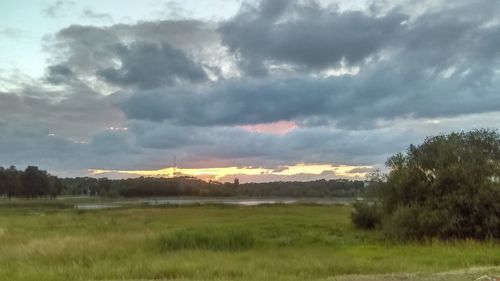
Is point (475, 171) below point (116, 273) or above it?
above

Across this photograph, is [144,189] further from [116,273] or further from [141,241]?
[116,273]

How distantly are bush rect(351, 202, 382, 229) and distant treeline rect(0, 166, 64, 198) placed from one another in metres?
135

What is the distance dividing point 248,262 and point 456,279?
8.18m

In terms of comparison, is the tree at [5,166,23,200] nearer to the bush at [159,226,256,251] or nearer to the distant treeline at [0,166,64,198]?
the distant treeline at [0,166,64,198]

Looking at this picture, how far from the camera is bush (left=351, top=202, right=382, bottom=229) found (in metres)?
38.2

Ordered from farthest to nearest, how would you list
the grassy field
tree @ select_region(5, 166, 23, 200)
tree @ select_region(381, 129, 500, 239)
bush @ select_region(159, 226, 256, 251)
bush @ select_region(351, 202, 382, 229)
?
tree @ select_region(5, 166, 23, 200), bush @ select_region(351, 202, 382, 229), tree @ select_region(381, 129, 500, 239), bush @ select_region(159, 226, 256, 251), the grassy field


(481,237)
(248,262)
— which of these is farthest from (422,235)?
(248,262)

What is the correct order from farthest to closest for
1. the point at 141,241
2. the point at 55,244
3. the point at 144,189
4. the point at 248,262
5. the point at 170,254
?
the point at 144,189
the point at 141,241
the point at 55,244
the point at 170,254
the point at 248,262

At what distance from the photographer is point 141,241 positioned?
2891 centimetres

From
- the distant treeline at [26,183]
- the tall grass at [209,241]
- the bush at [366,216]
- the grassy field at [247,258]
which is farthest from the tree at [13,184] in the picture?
the tall grass at [209,241]

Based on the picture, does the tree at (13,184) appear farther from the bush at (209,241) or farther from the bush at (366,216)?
the bush at (209,241)

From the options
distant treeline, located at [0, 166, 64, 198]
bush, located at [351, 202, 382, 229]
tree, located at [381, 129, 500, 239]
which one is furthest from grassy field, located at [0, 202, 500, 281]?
distant treeline, located at [0, 166, 64, 198]

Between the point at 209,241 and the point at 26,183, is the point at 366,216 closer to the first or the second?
the point at 209,241

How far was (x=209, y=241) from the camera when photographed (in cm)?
2777
